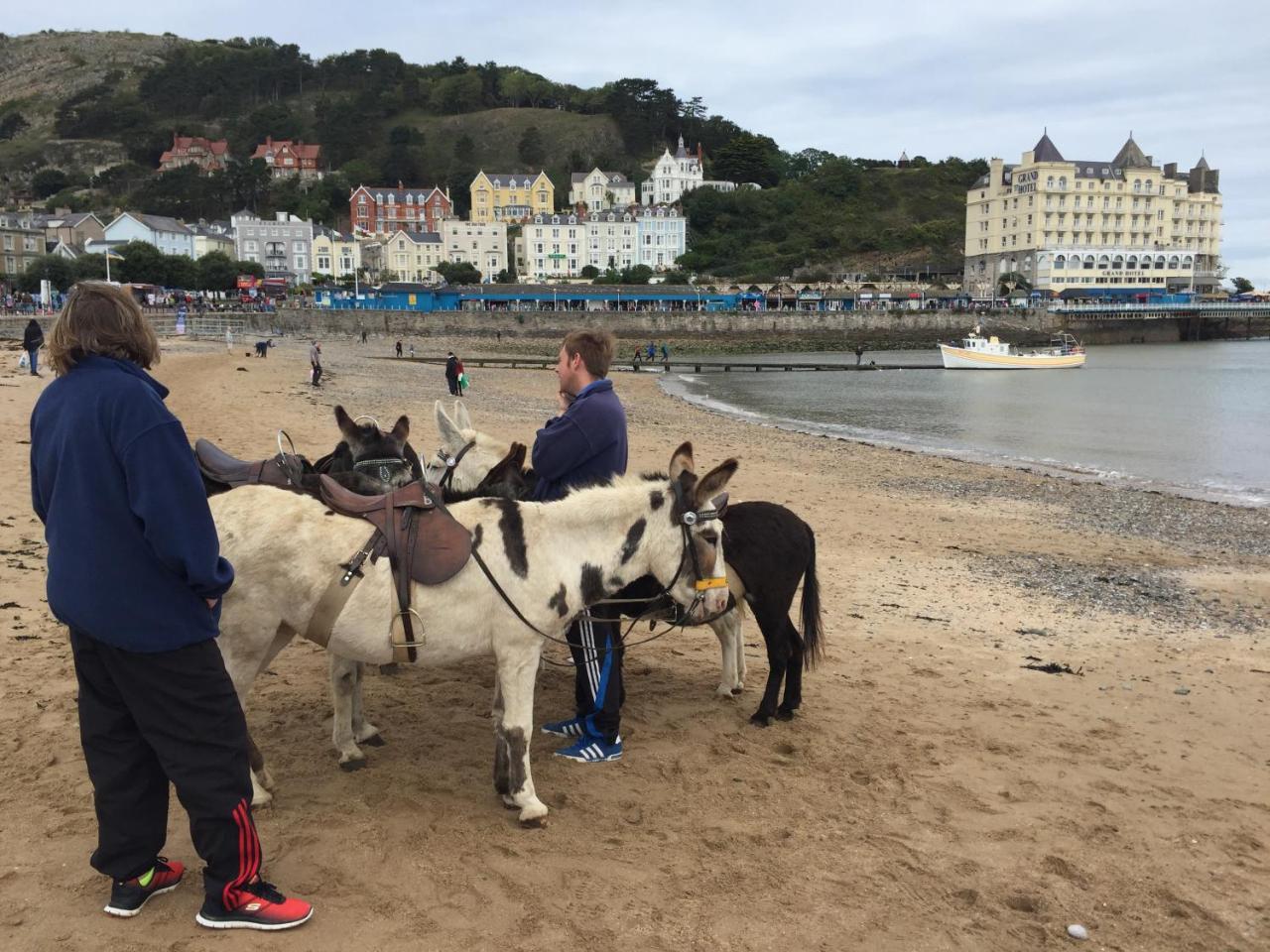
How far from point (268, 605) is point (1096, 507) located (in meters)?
15.8

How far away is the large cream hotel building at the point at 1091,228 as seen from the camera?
131000mm

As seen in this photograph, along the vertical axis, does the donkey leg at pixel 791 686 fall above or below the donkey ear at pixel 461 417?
below

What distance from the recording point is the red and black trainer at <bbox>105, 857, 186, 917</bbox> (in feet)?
11.4

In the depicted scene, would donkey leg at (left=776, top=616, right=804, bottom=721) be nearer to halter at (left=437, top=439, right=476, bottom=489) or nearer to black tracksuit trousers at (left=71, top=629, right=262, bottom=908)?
halter at (left=437, top=439, right=476, bottom=489)

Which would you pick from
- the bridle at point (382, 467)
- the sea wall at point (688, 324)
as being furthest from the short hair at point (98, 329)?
the sea wall at point (688, 324)

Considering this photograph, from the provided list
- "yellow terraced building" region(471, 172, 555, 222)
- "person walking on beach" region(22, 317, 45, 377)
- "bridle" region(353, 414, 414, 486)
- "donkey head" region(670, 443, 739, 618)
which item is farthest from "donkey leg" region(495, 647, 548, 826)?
"yellow terraced building" region(471, 172, 555, 222)

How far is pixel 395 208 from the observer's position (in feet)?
491

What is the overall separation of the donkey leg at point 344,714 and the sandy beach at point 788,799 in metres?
0.09

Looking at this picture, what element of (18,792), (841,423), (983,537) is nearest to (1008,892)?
(18,792)

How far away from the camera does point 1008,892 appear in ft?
13.5

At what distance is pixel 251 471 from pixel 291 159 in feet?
639

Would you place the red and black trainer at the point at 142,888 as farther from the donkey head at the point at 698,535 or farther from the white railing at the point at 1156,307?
the white railing at the point at 1156,307

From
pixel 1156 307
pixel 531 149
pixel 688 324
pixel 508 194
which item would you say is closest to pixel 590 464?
pixel 688 324

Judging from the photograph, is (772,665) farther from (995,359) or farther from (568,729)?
(995,359)
